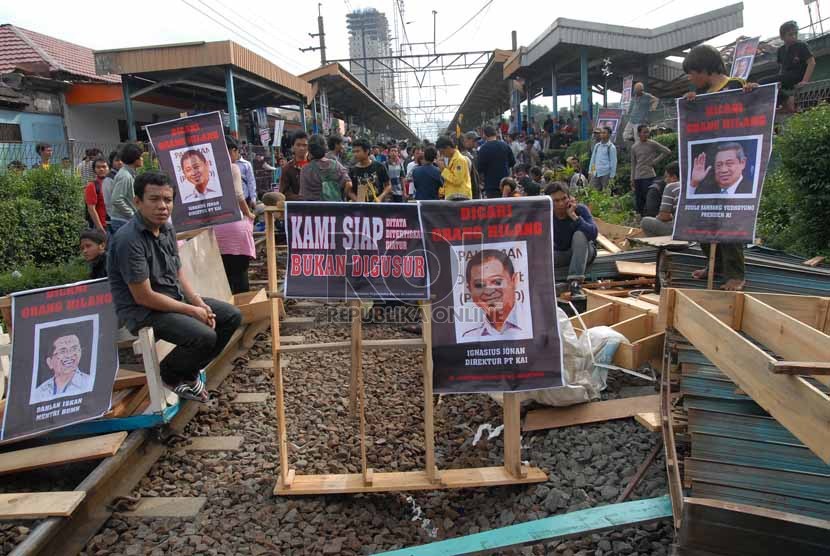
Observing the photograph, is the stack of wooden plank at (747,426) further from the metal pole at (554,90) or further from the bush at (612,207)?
the metal pole at (554,90)

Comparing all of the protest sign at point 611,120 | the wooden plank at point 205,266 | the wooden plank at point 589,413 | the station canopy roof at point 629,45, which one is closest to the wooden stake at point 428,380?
the wooden plank at point 589,413

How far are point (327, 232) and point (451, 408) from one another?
224 cm

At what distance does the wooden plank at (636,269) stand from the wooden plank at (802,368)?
4836 millimetres

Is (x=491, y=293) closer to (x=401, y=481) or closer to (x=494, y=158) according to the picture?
(x=401, y=481)

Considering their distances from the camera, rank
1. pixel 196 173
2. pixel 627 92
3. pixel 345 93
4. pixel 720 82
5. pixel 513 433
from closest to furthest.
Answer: pixel 513 433, pixel 720 82, pixel 196 173, pixel 627 92, pixel 345 93

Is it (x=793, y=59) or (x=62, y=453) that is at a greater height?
(x=793, y=59)

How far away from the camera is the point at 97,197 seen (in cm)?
805

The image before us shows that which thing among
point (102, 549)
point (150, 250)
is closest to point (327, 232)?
point (150, 250)

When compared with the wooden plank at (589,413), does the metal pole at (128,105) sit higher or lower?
higher

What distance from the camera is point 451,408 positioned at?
16.2 ft

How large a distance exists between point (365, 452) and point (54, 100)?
1656 cm

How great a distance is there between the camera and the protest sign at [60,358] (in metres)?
4.07

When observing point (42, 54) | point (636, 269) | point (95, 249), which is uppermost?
point (42, 54)

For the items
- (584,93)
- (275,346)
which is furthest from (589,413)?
(584,93)
